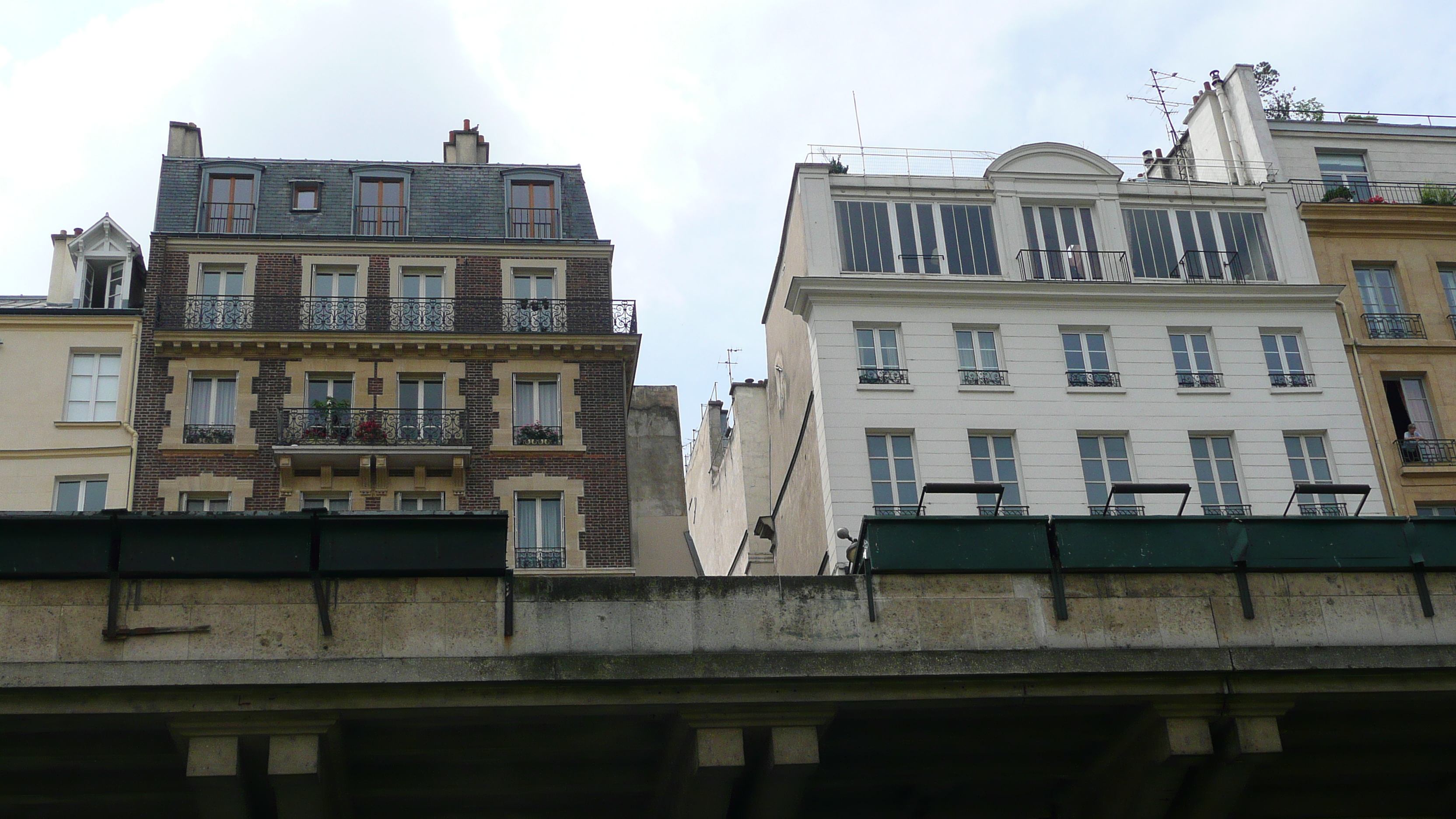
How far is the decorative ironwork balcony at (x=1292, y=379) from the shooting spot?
1601 inches

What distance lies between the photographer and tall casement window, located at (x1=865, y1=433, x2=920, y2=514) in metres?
37.0

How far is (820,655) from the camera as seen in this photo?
16734 millimetres

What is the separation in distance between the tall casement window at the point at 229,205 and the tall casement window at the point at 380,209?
309 cm

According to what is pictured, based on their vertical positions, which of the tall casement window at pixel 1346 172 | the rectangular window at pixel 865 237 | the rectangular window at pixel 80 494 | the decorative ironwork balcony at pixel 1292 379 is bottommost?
the rectangular window at pixel 80 494

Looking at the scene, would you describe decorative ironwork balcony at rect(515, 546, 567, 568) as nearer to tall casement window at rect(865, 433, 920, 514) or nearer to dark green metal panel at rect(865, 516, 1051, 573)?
tall casement window at rect(865, 433, 920, 514)

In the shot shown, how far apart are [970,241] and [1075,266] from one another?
295 centimetres

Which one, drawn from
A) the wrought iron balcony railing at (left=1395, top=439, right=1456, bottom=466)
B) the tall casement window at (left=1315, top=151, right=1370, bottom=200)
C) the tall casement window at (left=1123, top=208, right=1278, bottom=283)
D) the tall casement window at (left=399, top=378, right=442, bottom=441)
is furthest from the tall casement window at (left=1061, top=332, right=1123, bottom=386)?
Answer: the tall casement window at (left=399, top=378, right=442, bottom=441)

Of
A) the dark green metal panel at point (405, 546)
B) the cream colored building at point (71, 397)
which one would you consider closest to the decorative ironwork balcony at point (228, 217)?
the cream colored building at point (71, 397)

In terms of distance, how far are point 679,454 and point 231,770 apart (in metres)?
35.2

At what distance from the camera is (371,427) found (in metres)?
40.1

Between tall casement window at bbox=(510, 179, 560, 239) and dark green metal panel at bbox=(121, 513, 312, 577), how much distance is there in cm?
2891

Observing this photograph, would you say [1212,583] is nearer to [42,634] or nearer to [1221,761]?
[1221,761]

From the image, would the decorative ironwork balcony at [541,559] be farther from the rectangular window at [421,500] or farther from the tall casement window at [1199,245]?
the tall casement window at [1199,245]

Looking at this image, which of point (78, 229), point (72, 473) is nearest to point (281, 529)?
point (72, 473)
